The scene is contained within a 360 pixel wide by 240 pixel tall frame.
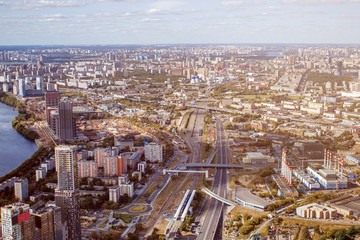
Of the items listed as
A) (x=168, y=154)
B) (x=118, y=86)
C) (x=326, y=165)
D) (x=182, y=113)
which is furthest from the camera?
(x=118, y=86)

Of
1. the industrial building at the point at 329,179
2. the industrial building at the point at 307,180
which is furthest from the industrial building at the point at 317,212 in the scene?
the industrial building at the point at 329,179

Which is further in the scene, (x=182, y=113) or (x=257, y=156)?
(x=182, y=113)

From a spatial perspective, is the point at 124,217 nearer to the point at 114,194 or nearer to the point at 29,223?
the point at 114,194

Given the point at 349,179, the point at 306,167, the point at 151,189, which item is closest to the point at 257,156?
→ the point at 306,167

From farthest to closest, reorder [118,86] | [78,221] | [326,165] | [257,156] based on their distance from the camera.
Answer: [118,86] → [257,156] → [326,165] → [78,221]

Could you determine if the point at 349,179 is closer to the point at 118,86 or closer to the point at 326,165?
the point at 326,165

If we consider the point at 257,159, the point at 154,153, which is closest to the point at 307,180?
the point at 257,159
